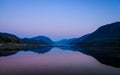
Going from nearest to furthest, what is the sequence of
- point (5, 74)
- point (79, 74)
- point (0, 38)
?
point (5, 74) < point (79, 74) < point (0, 38)

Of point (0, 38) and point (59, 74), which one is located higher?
point (0, 38)

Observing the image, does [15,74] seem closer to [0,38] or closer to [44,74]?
[44,74]

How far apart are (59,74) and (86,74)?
2.32 m

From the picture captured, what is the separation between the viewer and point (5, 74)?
54.6 ft

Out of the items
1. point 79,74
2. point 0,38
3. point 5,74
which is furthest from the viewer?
point 0,38

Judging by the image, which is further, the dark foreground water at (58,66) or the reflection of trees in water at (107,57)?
the reflection of trees in water at (107,57)

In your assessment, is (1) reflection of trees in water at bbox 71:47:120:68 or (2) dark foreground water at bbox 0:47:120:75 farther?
(1) reflection of trees in water at bbox 71:47:120:68

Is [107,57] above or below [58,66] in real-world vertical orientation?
above

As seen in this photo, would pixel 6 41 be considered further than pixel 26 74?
Yes

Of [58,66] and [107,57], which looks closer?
[58,66]

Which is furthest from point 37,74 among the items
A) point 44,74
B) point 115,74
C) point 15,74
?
point 115,74

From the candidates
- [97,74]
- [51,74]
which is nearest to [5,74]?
[51,74]

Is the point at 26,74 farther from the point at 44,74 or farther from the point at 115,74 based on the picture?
the point at 115,74

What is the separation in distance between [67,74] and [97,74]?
102 inches
